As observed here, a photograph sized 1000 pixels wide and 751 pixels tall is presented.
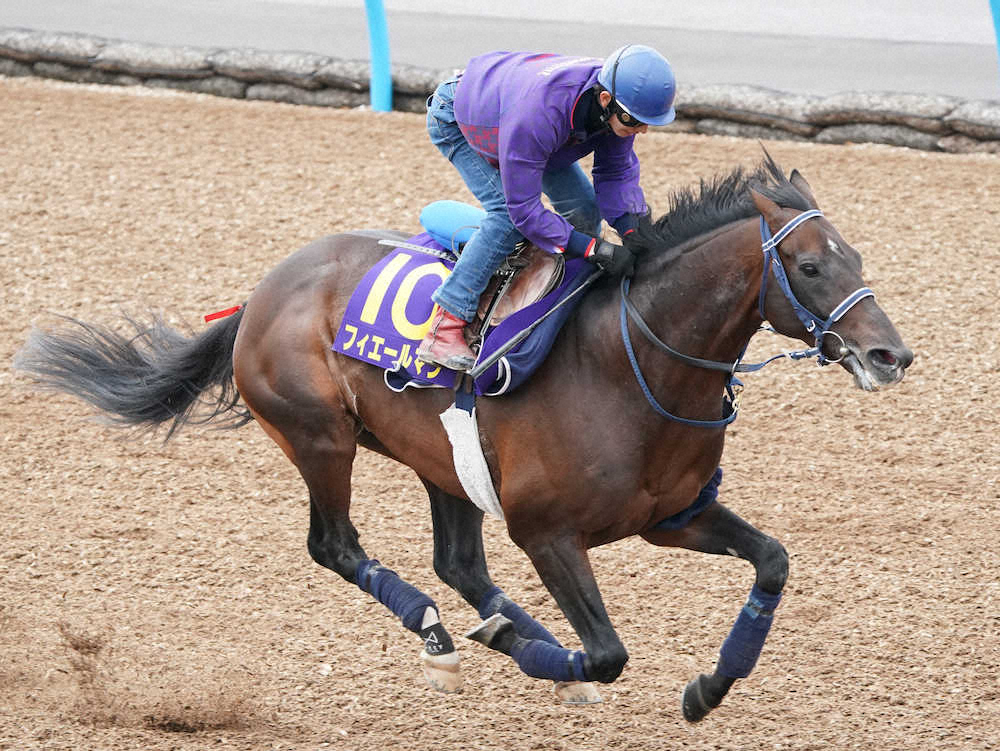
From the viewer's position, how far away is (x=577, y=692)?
462 centimetres

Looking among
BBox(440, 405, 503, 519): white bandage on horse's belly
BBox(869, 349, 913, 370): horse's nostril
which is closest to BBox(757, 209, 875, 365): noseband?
BBox(869, 349, 913, 370): horse's nostril

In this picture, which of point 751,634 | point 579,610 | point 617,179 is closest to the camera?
point 579,610

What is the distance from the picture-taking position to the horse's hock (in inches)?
394

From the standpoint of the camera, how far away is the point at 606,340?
436 cm

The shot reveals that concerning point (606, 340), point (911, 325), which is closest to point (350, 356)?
point (606, 340)

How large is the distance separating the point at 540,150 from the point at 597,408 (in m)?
0.81

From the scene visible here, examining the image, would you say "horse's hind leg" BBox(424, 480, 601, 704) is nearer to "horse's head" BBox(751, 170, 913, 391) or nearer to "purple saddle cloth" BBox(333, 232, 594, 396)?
"purple saddle cloth" BBox(333, 232, 594, 396)

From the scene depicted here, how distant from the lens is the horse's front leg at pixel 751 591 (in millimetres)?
4523

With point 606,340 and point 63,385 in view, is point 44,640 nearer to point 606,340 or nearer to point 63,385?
point 63,385

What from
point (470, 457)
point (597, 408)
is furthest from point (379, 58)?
point (597, 408)

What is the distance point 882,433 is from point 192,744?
3.91m

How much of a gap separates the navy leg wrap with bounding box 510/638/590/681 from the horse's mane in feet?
4.29

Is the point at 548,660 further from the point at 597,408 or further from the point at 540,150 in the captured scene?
the point at 540,150

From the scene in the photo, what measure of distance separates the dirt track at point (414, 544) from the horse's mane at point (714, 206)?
5.72 ft
